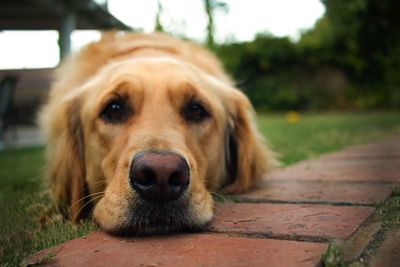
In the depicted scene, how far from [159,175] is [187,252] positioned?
32 cm

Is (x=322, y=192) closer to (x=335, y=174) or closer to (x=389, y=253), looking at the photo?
(x=335, y=174)

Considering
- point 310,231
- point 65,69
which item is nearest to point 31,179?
point 65,69

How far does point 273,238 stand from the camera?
1.62m

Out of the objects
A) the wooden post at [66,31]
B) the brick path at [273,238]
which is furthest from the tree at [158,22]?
the wooden post at [66,31]

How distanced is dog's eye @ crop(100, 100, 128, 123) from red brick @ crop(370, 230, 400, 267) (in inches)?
52.6

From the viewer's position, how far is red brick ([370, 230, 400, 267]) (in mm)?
1311

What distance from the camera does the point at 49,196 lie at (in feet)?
9.07

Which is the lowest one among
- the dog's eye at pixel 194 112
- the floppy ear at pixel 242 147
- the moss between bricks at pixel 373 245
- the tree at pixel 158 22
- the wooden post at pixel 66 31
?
the moss between bricks at pixel 373 245

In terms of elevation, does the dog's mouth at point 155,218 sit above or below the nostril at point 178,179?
below

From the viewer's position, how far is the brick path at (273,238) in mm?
1403

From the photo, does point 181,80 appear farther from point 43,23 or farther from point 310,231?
point 43,23

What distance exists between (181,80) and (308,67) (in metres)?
16.1

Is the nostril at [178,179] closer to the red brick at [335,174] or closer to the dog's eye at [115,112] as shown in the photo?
the dog's eye at [115,112]

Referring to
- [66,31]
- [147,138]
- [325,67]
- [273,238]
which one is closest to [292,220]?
[273,238]
